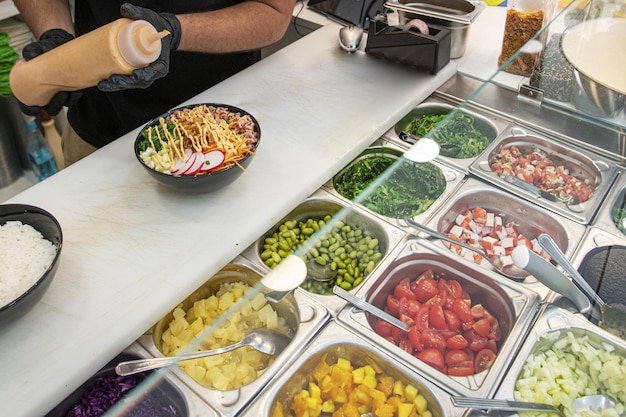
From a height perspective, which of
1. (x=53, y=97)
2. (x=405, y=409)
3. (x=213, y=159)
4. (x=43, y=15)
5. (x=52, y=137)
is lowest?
(x=52, y=137)

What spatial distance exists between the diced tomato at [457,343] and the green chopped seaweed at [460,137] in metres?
0.69

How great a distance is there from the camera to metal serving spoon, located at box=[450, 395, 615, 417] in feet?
3.72

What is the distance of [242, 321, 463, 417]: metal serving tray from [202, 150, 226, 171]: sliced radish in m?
0.59

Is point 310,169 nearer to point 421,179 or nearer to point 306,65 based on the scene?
point 421,179

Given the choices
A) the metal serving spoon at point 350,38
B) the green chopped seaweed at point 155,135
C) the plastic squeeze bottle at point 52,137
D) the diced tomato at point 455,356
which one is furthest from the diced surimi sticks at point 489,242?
the plastic squeeze bottle at point 52,137

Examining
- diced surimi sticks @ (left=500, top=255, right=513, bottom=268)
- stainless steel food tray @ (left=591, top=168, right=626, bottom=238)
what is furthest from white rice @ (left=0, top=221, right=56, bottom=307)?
stainless steel food tray @ (left=591, top=168, right=626, bottom=238)

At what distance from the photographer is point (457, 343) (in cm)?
133

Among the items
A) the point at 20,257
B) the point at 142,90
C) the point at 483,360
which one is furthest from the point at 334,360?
the point at 142,90

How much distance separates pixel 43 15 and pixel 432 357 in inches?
81.4

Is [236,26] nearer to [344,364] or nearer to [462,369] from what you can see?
[344,364]

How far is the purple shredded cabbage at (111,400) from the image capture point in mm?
1170

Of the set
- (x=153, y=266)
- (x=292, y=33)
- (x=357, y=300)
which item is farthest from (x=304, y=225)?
(x=292, y=33)

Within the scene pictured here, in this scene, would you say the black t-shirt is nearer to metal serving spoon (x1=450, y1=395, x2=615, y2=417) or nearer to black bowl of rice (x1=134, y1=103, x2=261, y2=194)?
black bowl of rice (x1=134, y1=103, x2=261, y2=194)

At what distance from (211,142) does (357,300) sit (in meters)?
0.66
